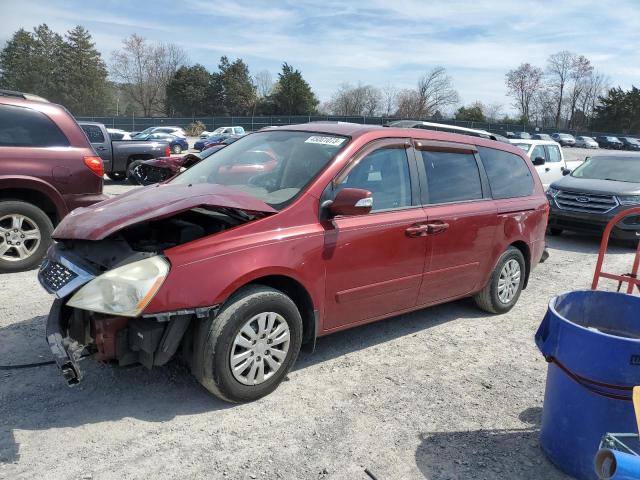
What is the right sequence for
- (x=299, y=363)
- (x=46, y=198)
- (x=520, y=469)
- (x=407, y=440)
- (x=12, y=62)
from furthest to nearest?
1. (x=12, y=62)
2. (x=46, y=198)
3. (x=299, y=363)
4. (x=407, y=440)
5. (x=520, y=469)

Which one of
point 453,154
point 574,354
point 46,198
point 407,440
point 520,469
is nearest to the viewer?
point 574,354

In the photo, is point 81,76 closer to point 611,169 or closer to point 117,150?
point 117,150

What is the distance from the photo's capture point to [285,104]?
67438mm

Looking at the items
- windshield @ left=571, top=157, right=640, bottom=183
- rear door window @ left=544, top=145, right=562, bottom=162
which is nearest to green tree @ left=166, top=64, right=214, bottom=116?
rear door window @ left=544, top=145, right=562, bottom=162

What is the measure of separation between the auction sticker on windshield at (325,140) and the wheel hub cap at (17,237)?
3673 millimetres

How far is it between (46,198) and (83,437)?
3930 mm

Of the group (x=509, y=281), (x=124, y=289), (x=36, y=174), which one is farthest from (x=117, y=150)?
(x=124, y=289)

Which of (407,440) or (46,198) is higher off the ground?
(46,198)

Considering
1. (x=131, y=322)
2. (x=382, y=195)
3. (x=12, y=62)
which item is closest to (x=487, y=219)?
(x=382, y=195)

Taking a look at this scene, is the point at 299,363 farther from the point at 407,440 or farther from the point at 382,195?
the point at 382,195

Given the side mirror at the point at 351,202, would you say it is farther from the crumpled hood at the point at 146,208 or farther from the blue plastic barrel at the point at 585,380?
the blue plastic barrel at the point at 585,380

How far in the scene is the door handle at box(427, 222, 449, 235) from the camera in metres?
4.21

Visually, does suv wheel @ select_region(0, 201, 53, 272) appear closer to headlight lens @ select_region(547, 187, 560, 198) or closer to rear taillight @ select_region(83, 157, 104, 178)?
rear taillight @ select_region(83, 157, 104, 178)

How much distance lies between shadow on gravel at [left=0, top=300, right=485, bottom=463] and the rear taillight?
8.12 feet
